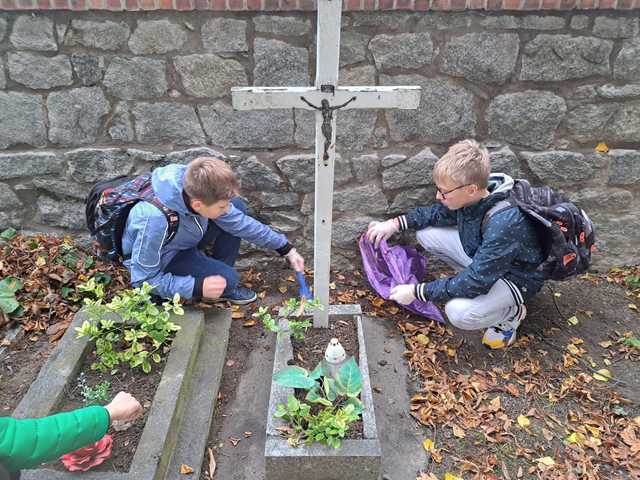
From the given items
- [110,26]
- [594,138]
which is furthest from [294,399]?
[594,138]

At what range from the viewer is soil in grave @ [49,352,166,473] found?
2041mm

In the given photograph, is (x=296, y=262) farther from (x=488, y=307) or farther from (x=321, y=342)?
(x=488, y=307)

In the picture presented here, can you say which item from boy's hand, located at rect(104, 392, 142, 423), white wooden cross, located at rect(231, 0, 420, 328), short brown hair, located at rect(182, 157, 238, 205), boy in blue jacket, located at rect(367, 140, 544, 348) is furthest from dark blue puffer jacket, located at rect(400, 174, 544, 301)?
boy's hand, located at rect(104, 392, 142, 423)

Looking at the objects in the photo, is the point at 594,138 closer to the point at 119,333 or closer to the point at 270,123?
the point at 270,123

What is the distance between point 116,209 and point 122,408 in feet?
3.59

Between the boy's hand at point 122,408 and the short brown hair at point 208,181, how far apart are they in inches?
38.6

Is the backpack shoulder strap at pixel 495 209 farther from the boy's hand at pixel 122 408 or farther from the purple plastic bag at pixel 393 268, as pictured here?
the boy's hand at pixel 122 408

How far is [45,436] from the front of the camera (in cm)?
168

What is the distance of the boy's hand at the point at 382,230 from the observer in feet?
10.4

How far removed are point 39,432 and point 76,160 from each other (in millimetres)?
1906

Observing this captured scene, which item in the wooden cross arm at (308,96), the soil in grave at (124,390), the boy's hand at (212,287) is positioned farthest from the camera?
the boy's hand at (212,287)

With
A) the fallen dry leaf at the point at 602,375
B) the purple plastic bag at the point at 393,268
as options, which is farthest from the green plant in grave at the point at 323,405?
the fallen dry leaf at the point at 602,375

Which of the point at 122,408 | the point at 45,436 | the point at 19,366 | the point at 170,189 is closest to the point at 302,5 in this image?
the point at 170,189

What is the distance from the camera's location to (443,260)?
11.0 feet
